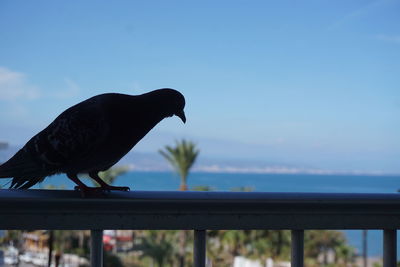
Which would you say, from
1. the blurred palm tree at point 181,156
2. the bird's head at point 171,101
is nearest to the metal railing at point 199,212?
the bird's head at point 171,101

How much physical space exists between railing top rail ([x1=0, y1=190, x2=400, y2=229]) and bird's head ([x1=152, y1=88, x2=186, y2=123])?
0.88 m

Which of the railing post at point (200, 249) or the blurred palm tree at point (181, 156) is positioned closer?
the railing post at point (200, 249)

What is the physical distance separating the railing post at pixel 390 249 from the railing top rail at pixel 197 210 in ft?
0.12

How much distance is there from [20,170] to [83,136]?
0.29m

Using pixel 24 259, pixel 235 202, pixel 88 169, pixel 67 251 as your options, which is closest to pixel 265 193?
pixel 235 202

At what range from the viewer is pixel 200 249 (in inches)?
51.3

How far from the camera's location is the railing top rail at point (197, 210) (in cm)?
122

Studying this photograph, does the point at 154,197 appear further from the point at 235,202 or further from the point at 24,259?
the point at 24,259

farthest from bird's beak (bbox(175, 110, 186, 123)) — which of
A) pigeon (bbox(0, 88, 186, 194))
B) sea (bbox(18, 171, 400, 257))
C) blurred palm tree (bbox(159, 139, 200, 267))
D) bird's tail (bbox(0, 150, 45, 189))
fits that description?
sea (bbox(18, 171, 400, 257))

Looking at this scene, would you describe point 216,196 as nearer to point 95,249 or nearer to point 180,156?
point 95,249

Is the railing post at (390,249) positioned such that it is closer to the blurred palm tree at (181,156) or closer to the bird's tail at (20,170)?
the bird's tail at (20,170)

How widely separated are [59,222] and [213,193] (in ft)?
1.32

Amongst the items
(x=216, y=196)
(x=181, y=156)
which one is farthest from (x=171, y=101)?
(x=181, y=156)

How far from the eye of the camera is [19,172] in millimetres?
2010
